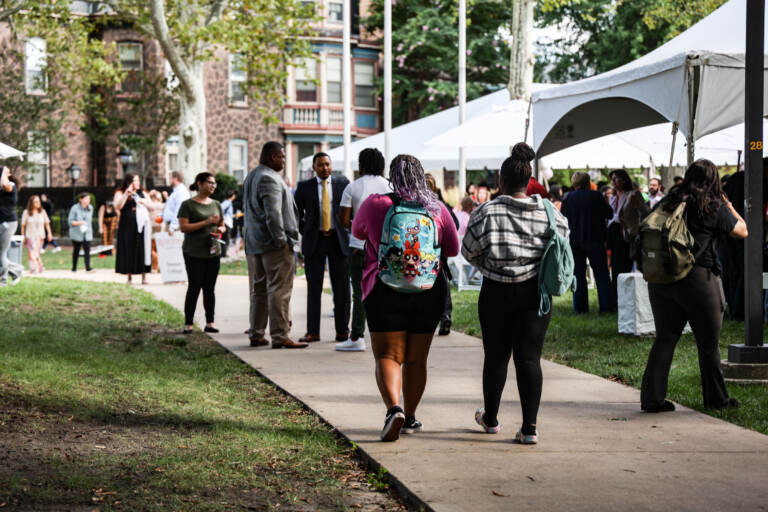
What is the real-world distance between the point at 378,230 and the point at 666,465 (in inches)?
87.7

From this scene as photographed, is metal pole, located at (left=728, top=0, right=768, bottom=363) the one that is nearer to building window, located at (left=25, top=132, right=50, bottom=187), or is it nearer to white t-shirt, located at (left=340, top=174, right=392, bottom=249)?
white t-shirt, located at (left=340, top=174, right=392, bottom=249)

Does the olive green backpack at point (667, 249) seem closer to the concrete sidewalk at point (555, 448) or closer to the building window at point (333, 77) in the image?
the concrete sidewalk at point (555, 448)

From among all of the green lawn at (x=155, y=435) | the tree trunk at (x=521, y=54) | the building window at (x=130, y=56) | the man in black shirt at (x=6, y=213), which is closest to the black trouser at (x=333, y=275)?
the green lawn at (x=155, y=435)

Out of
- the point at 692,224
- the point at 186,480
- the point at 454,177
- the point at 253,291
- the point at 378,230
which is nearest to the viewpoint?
the point at 186,480

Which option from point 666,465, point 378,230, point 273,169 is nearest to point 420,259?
point 378,230

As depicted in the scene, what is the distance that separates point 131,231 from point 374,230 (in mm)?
13707

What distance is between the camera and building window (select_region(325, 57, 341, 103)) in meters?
48.5

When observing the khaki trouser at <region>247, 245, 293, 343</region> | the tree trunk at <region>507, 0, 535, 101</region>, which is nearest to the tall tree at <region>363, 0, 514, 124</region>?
the tree trunk at <region>507, 0, 535, 101</region>

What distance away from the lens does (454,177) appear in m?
49.7

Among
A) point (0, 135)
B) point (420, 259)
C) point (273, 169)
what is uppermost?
point (0, 135)

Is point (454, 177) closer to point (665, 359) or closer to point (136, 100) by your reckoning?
point (136, 100)

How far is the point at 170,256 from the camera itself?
2023 cm

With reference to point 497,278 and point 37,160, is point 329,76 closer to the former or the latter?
point 37,160

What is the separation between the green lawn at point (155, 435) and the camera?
5473 millimetres
